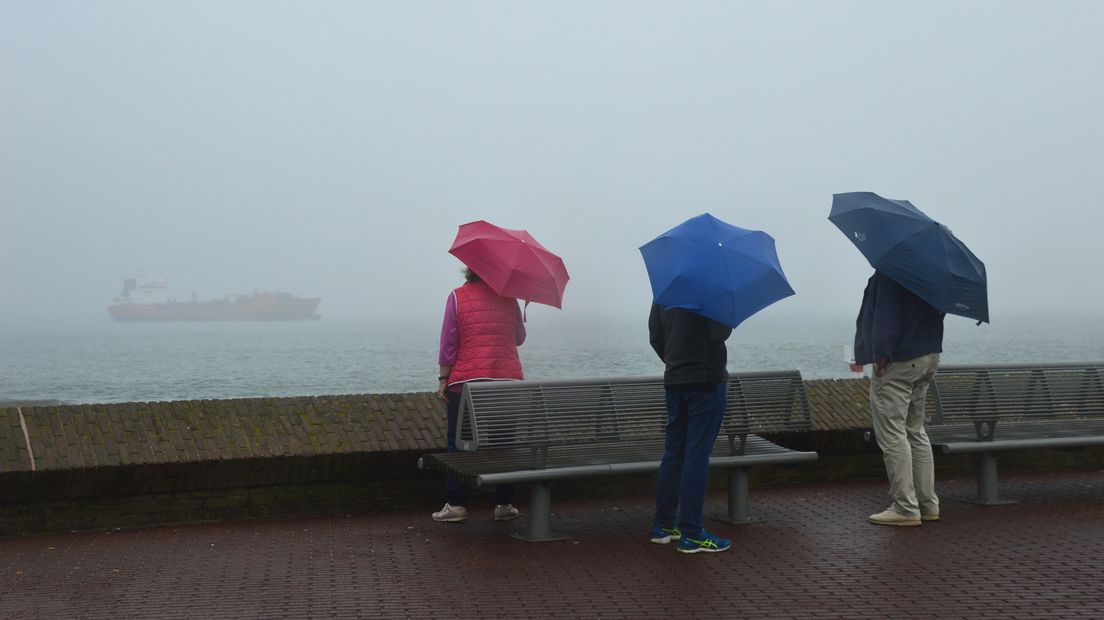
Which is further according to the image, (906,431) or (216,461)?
(906,431)

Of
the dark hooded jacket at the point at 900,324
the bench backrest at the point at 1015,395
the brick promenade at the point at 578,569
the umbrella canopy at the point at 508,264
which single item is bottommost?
the brick promenade at the point at 578,569

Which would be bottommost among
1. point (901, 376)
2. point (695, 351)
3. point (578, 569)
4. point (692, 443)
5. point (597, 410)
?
point (578, 569)

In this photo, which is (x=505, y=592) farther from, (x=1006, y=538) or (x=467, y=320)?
(x=1006, y=538)

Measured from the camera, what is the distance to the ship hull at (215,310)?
635ft

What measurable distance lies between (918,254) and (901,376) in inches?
29.2

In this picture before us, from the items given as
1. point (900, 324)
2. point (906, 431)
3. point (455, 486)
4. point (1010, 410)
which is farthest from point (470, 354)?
point (1010, 410)

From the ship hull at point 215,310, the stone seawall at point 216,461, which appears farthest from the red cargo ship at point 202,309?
the stone seawall at point 216,461

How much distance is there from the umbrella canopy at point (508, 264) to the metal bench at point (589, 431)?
667mm

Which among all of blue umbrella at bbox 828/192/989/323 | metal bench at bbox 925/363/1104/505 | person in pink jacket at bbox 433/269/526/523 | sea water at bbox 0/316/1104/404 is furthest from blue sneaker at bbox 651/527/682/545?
sea water at bbox 0/316/1104/404

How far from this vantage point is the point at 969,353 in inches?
3187

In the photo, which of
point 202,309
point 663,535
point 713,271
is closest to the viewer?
point 713,271

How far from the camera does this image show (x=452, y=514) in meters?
7.29

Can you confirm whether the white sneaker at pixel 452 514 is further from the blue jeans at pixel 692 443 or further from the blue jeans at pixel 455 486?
the blue jeans at pixel 692 443

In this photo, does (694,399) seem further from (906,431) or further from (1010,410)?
(1010,410)
